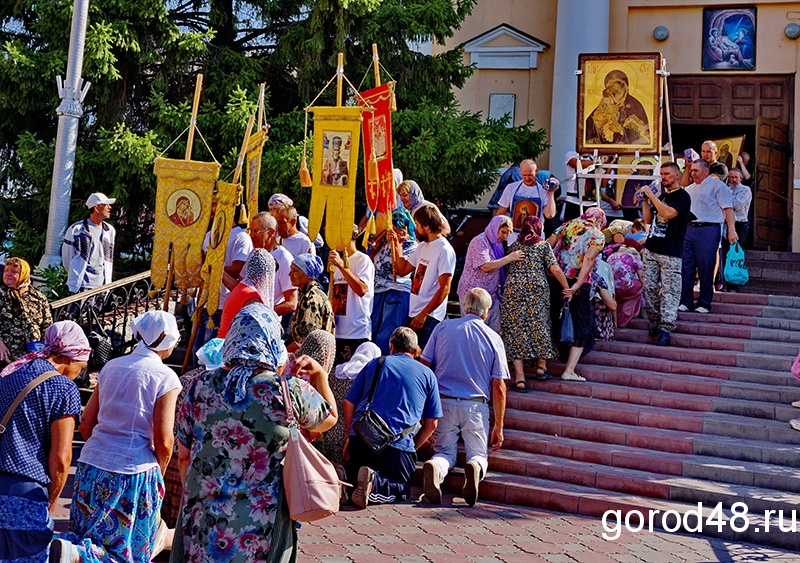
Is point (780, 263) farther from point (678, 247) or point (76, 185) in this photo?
point (76, 185)

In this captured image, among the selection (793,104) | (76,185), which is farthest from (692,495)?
(793,104)

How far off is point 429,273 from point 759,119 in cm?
1004

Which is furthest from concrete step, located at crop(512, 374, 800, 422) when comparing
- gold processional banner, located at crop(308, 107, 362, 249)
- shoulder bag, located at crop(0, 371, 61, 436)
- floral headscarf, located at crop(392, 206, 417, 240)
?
shoulder bag, located at crop(0, 371, 61, 436)

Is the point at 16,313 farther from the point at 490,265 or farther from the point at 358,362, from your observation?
the point at 490,265

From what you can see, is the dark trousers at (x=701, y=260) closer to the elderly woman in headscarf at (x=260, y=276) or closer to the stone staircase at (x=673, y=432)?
the stone staircase at (x=673, y=432)

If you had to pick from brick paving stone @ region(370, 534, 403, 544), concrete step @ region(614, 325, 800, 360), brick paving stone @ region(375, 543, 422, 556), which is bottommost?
brick paving stone @ region(375, 543, 422, 556)

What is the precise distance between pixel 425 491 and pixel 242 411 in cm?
375

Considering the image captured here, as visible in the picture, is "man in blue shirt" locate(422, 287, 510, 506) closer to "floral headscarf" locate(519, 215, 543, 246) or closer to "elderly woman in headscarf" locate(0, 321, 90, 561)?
"floral headscarf" locate(519, 215, 543, 246)

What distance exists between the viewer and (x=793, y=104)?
1858cm

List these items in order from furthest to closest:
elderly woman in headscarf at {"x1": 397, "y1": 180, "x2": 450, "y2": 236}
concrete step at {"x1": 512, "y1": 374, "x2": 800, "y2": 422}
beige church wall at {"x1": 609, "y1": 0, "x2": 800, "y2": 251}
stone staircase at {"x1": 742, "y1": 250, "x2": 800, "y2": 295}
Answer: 1. beige church wall at {"x1": 609, "y1": 0, "x2": 800, "y2": 251}
2. stone staircase at {"x1": 742, "y1": 250, "x2": 800, "y2": 295}
3. elderly woman in headscarf at {"x1": 397, "y1": 180, "x2": 450, "y2": 236}
4. concrete step at {"x1": 512, "y1": 374, "x2": 800, "y2": 422}

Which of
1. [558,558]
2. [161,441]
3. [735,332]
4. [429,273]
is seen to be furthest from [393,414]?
[735,332]

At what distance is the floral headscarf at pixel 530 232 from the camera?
10.9 metres

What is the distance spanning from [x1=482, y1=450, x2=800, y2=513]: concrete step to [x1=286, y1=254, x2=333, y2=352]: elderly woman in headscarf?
191cm

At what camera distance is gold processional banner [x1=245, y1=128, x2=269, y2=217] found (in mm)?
10570
